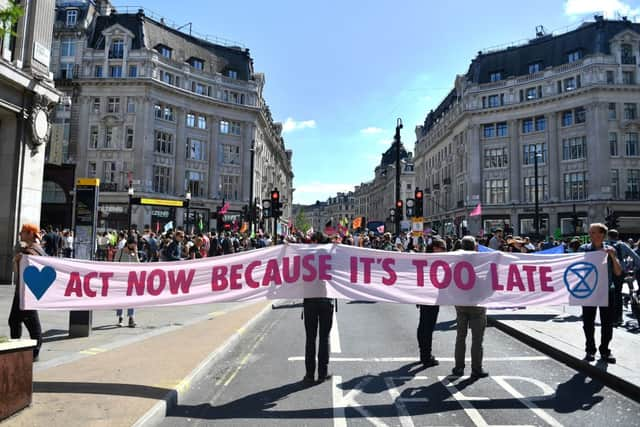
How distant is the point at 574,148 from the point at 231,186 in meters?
39.4

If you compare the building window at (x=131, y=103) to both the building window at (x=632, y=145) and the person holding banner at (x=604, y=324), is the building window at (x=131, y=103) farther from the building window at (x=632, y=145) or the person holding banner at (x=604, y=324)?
the building window at (x=632, y=145)

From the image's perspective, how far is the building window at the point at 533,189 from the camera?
53.6 meters

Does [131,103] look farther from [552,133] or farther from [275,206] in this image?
[552,133]

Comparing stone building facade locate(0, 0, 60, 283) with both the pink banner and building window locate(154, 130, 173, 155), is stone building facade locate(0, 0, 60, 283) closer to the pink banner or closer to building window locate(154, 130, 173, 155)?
the pink banner

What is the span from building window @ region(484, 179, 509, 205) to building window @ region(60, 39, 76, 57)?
4964 cm

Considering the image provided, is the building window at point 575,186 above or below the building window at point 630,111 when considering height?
below

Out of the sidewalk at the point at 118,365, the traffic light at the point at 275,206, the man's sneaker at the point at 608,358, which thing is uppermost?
the traffic light at the point at 275,206

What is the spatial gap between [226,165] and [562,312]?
46624mm

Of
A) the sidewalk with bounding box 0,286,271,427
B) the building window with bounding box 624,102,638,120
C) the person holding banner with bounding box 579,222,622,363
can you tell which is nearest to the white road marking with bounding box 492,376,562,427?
the person holding banner with bounding box 579,222,622,363

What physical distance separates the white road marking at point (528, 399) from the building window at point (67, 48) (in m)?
53.4

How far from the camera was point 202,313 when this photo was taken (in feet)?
38.4

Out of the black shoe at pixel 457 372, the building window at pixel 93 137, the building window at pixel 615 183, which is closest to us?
the black shoe at pixel 457 372

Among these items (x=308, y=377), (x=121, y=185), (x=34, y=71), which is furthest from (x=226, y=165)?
(x=308, y=377)

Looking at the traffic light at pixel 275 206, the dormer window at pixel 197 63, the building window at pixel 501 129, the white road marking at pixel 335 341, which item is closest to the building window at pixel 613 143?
the building window at pixel 501 129
